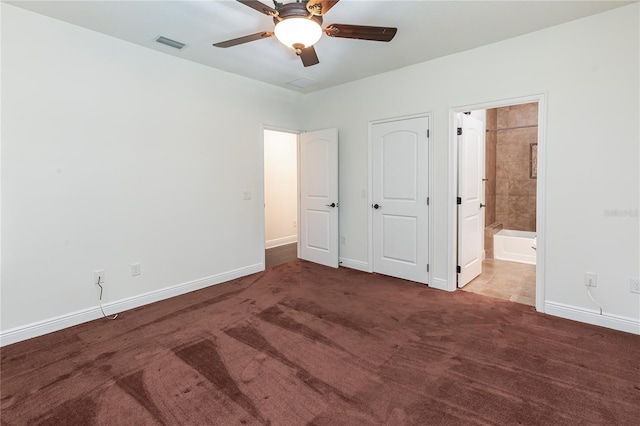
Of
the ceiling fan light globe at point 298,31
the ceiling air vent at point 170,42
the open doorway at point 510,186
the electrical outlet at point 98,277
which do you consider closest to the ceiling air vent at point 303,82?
the ceiling air vent at point 170,42

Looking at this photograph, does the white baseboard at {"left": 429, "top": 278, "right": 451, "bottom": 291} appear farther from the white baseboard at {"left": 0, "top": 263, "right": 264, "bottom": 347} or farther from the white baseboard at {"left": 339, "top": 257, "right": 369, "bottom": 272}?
the white baseboard at {"left": 0, "top": 263, "right": 264, "bottom": 347}

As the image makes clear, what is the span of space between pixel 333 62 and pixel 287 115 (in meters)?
1.38

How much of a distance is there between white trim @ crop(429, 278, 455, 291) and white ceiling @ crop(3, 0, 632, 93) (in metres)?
2.56

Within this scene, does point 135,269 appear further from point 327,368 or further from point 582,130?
point 582,130

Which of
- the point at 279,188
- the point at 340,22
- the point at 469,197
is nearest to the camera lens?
the point at 340,22

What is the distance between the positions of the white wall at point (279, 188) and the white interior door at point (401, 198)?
2.32m

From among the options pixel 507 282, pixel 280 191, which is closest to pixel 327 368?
pixel 507 282

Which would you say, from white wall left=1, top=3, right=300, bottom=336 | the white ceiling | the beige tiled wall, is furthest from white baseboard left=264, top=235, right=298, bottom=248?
the beige tiled wall

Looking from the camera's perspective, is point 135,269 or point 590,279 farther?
point 135,269

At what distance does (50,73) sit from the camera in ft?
9.08

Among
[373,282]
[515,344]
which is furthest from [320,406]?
[373,282]

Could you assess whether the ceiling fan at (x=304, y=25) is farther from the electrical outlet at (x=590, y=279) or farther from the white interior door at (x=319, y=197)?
the electrical outlet at (x=590, y=279)

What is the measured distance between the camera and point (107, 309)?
3146 mm

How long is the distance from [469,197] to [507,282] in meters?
1.18
